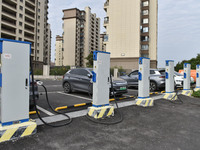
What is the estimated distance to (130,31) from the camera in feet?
120

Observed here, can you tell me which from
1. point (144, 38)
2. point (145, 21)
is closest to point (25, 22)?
point (145, 21)

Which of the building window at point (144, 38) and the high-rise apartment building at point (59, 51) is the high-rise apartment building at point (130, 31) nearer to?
the building window at point (144, 38)

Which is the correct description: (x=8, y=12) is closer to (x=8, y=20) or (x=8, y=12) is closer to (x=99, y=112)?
(x=8, y=20)

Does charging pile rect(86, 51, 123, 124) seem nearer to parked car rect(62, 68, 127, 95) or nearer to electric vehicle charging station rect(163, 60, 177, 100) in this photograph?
parked car rect(62, 68, 127, 95)

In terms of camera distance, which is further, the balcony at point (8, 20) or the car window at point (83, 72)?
the balcony at point (8, 20)

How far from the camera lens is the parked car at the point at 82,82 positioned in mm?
7664

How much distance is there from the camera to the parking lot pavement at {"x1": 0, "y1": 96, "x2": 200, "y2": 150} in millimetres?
2910

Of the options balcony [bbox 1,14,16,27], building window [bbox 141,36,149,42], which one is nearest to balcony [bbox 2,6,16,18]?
balcony [bbox 1,14,16,27]

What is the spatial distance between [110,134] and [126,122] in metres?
1.02

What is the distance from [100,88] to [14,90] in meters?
2.36

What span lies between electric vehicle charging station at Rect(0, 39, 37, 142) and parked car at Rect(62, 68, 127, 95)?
4.17 meters

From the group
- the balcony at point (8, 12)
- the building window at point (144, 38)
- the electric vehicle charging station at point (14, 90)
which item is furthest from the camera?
the balcony at point (8, 12)

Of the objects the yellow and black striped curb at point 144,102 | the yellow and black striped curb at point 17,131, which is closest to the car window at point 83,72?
the yellow and black striped curb at point 144,102

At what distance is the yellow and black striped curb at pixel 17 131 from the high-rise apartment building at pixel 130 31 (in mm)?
34130
